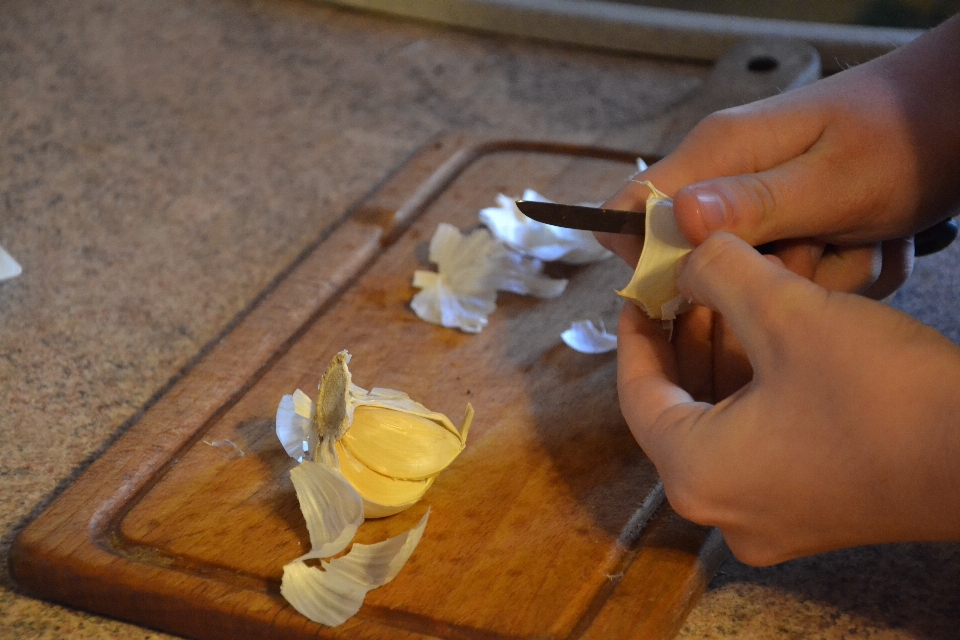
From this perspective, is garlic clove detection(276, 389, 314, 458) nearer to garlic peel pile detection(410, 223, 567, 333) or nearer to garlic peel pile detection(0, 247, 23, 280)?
garlic peel pile detection(410, 223, 567, 333)

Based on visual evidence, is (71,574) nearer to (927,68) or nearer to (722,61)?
(927,68)

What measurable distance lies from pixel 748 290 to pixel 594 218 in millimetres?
183

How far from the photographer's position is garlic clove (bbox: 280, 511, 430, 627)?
2.20 feet

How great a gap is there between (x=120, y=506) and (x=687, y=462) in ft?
1.53

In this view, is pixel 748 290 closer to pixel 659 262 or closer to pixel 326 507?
pixel 659 262

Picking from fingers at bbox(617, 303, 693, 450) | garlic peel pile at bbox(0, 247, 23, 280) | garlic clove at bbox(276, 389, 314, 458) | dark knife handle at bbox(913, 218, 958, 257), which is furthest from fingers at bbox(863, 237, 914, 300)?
garlic peel pile at bbox(0, 247, 23, 280)

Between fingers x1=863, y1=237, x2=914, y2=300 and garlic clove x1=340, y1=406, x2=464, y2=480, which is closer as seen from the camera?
garlic clove x1=340, y1=406, x2=464, y2=480

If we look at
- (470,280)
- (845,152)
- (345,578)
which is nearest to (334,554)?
(345,578)

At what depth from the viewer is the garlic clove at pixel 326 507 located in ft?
2.26

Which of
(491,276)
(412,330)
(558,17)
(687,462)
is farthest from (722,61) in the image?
(687,462)

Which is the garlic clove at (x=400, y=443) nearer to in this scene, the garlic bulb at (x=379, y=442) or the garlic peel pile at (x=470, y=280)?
the garlic bulb at (x=379, y=442)

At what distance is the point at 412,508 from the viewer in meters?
0.76

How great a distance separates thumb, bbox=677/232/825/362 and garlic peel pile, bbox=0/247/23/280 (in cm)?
74

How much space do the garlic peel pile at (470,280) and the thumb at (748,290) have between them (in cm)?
32
